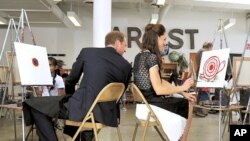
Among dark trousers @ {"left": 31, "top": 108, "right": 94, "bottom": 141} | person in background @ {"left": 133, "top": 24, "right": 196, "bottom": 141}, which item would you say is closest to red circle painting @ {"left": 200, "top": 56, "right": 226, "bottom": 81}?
person in background @ {"left": 133, "top": 24, "right": 196, "bottom": 141}

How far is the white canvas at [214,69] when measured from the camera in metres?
3.74

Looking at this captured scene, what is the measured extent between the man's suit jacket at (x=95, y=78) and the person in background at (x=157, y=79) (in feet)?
0.79

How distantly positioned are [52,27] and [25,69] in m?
8.53

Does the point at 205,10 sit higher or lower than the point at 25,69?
higher

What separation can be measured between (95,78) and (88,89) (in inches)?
4.0

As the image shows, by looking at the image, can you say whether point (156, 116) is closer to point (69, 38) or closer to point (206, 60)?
point (206, 60)

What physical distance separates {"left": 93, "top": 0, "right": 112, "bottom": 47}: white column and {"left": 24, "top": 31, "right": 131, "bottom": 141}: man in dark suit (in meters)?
3.07

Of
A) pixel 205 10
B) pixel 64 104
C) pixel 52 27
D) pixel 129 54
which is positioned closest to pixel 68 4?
pixel 52 27

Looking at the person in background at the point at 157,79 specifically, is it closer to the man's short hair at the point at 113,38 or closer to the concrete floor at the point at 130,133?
the man's short hair at the point at 113,38

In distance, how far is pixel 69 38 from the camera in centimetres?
1162

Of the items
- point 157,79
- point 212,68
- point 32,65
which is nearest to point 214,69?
point 212,68

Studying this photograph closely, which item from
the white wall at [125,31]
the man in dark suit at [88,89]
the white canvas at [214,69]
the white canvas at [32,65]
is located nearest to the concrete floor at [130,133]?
the white canvas at [214,69]

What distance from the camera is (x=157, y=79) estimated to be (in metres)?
2.65

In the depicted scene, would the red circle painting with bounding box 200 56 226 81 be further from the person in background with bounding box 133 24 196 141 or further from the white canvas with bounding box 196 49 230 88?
the person in background with bounding box 133 24 196 141
